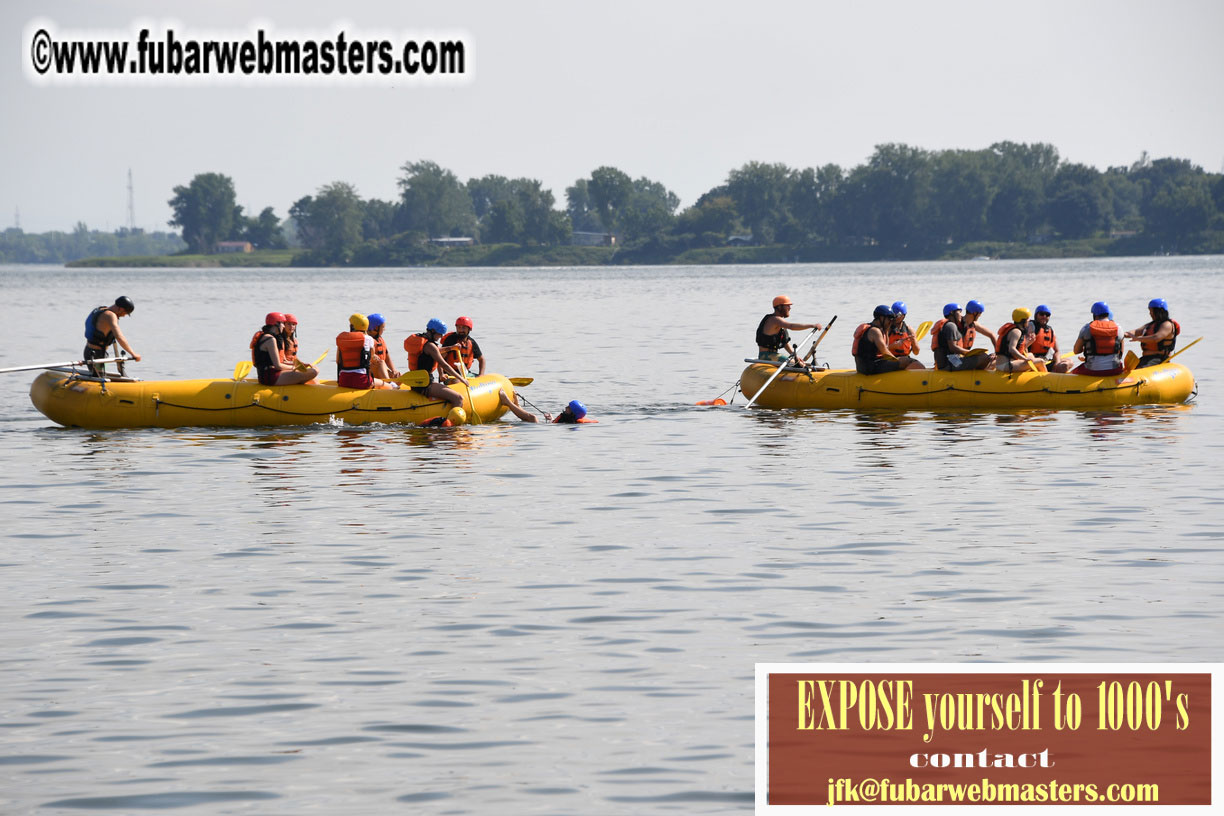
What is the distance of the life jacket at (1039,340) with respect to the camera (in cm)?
2230

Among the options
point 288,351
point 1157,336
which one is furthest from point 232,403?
Result: point 1157,336

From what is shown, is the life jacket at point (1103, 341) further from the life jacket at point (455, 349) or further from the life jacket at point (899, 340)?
the life jacket at point (455, 349)

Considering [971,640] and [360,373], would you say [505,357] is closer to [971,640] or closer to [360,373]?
[360,373]

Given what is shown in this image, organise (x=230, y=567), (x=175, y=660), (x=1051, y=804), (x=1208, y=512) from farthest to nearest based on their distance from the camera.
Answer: (x=1208, y=512) → (x=230, y=567) → (x=175, y=660) → (x=1051, y=804)

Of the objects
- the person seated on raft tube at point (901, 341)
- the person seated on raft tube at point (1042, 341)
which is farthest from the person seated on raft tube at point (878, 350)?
the person seated on raft tube at point (1042, 341)

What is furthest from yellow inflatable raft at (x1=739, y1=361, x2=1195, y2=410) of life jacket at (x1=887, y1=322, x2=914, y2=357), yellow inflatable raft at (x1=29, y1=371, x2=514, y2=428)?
yellow inflatable raft at (x1=29, y1=371, x2=514, y2=428)

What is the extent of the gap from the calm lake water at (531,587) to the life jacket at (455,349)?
120cm

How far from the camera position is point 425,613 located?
35.0 feet

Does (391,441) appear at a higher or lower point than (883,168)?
lower

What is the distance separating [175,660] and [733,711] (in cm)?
345

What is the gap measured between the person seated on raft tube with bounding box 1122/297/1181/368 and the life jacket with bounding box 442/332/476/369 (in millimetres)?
9162

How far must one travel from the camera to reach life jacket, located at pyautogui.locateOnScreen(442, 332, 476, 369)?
69.6 ft

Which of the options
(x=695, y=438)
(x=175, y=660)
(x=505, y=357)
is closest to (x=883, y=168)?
(x=505, y=357)

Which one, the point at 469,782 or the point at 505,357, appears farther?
the point at 505,357
